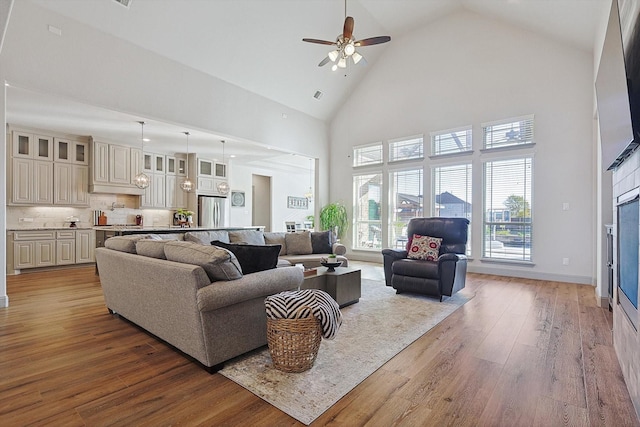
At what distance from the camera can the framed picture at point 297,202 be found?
38.0 ft

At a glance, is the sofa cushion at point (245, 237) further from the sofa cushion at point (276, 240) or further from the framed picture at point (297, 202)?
the framed picture at point (297, 202)

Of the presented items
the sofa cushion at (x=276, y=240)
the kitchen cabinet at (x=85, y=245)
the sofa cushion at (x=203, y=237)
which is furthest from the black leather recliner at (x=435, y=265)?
the kitchen cabinet at (x=85, y=245)

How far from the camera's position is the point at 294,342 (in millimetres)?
2105

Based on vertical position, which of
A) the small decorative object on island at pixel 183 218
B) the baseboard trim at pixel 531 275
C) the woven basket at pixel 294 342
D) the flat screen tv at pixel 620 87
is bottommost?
the baseboard trim at pixel 531 275

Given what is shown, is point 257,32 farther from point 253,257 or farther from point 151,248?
point 253,257

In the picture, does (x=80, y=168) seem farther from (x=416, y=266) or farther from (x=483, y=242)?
(x=483, y=242)

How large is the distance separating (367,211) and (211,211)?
421 centimetres

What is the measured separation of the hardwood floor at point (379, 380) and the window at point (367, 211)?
429 centimetres

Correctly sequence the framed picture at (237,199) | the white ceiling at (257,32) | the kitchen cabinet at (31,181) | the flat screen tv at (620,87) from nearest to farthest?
the flat screen tv at (620,87), the white ceiling at (257,32), the kitchen cabinet at (31,181), the framed picture at (237,199)

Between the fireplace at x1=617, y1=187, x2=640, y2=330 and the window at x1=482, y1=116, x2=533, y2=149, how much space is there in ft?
12.1

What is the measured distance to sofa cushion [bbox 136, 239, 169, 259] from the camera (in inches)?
105

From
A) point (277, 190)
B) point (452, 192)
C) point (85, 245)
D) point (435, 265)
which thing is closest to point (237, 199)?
point (277, 190)

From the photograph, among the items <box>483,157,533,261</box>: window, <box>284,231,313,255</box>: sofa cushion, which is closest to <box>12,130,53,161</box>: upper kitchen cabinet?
<box>284,231,313,255</box>: sofa cushion

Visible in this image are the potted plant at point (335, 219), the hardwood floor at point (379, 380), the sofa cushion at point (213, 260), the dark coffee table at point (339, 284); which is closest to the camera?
the hardwood floor at point (379, 380)
